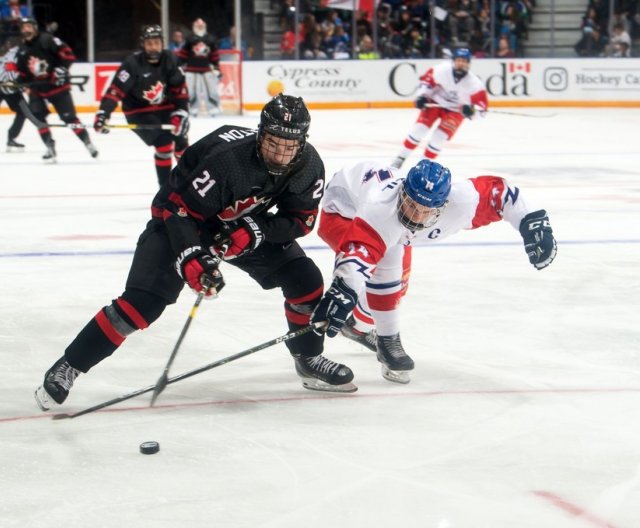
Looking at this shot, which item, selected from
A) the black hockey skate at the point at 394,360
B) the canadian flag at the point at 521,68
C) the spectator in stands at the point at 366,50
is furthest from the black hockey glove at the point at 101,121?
the canadian flag at the point at 521,68

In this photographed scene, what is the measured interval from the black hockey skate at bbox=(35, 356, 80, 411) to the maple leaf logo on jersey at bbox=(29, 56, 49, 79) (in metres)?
6.74

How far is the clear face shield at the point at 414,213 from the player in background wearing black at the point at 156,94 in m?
4.55

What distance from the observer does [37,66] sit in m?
9.45

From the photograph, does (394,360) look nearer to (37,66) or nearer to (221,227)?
(221,227)

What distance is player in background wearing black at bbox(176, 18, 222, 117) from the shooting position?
45.1ft

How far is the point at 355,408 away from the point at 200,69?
1113cm

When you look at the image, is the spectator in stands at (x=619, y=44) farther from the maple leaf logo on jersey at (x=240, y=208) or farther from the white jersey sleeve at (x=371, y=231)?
the maple leaf logo on jersey at (x=240, y=208)

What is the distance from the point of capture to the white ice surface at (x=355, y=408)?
248cm

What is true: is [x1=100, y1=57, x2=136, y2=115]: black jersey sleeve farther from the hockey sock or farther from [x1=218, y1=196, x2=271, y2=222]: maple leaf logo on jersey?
[x1=218, y1=196, x2=271, y2=222]: maple leaf logo on jersey

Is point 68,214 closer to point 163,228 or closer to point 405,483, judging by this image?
point 163,228

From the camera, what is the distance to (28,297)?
4.62 m

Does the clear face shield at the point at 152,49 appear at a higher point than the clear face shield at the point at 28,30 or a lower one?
lower

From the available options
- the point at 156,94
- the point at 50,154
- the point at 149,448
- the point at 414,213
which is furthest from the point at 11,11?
the point at 149,448

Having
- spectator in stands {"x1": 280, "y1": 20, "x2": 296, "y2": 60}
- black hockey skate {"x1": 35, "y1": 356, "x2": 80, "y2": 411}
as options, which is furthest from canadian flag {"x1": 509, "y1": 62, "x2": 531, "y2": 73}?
black hockey skate {"x1": 35, "y1": 356, "x2": 80, "y2": 411}
